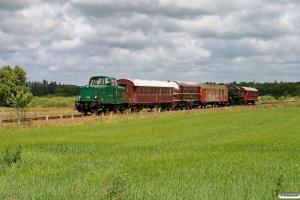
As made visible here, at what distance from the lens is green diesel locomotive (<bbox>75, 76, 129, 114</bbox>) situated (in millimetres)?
45781

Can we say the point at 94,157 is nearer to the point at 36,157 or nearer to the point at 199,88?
the point at 36,157

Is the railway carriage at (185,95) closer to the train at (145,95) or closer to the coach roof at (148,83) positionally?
the train at (145,95)

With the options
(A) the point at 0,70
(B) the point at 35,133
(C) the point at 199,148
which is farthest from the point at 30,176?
(A) the point at 0,70

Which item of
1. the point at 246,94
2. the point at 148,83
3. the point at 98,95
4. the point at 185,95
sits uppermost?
the point at 148,83

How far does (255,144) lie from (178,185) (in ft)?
41.2

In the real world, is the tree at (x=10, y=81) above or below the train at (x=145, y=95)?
above

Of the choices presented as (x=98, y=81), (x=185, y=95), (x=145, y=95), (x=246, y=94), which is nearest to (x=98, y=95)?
(x=98, y=81)

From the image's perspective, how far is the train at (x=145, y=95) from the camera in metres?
46.3

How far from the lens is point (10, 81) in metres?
112

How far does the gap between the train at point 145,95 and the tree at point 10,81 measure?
157ft

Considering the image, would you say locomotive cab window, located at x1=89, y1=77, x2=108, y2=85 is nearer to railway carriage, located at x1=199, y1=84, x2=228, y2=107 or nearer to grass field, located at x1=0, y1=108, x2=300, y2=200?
grass field, located at x1=0, y1=108, x2=300, y2=200

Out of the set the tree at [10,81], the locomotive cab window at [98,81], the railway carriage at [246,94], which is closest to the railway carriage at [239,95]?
the railway carriage at [246,94]

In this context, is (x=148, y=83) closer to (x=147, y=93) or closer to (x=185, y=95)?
(x=147, y=93)

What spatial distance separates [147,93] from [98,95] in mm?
12346
